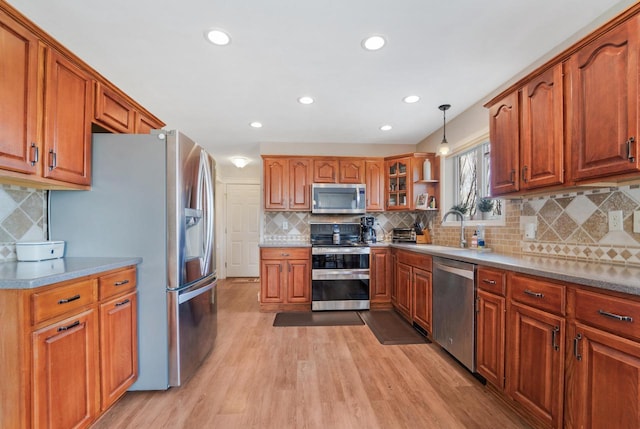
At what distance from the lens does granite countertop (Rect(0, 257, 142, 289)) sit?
3.75ft

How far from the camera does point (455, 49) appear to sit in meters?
1.95

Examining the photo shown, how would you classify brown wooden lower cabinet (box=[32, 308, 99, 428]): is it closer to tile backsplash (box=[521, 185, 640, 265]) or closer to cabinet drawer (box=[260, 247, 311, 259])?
cabinet drawer (box=[260, 247, 311, 259])

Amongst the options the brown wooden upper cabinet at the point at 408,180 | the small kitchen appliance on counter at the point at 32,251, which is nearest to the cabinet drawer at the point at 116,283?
the small kitchen appliance on counter at the point at 32,251

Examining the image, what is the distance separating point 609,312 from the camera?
1144 mm

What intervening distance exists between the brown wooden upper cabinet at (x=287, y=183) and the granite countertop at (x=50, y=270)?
2.22m

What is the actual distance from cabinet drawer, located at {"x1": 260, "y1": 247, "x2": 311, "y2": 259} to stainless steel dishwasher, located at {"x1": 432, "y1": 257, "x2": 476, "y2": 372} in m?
1.68

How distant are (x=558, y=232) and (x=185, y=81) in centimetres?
319

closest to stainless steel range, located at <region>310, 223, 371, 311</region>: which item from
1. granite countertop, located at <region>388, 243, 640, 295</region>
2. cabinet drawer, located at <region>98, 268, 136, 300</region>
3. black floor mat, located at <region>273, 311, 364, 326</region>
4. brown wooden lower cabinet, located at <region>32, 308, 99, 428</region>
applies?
black floor mat, located at <region>273, 311, 364, 326</region>

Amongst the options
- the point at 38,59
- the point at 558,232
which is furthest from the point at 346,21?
the point at 558,232

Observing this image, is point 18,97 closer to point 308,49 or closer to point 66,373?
point 66,373

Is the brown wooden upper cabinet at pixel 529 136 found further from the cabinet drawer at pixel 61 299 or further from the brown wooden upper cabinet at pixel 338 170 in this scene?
the cabinet drawer at pixel 61 299

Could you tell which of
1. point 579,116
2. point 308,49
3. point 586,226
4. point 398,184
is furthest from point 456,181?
point 308,49

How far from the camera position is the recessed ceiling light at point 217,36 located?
5.78 feet

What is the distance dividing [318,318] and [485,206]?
2.26 metres
